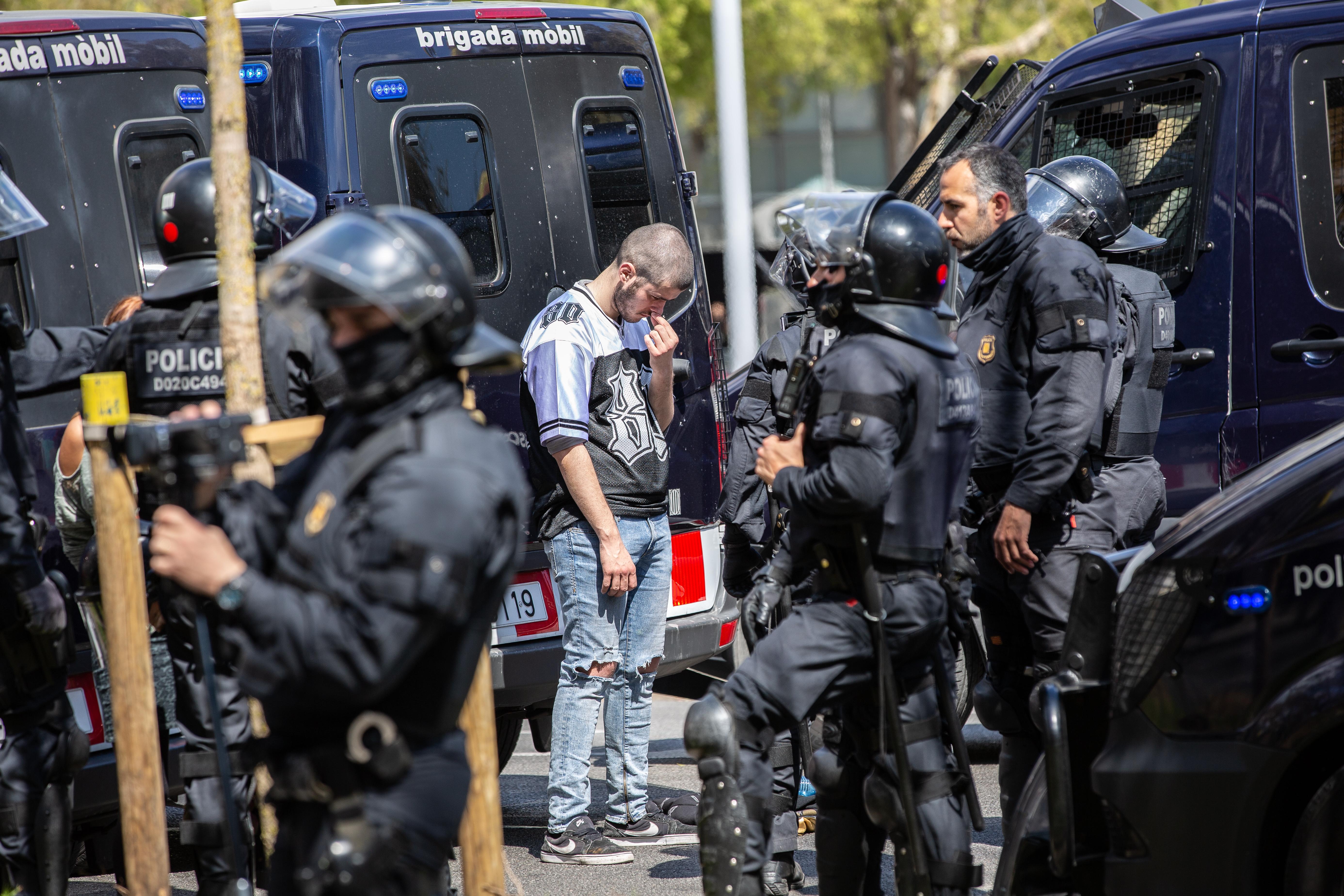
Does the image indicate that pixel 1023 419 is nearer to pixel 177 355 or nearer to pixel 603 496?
pixel 603 496

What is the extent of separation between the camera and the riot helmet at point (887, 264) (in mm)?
3803

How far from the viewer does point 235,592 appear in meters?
2.45

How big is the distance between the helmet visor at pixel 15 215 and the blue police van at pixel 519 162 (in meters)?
1.47

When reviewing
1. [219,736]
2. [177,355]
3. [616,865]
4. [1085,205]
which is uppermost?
[1085,205]

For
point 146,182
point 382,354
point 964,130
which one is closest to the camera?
point 382,354

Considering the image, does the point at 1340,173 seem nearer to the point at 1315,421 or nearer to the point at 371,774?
the point at 1315,421

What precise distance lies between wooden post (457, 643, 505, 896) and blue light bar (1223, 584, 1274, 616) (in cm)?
158

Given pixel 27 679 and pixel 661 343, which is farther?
pixel 661 343

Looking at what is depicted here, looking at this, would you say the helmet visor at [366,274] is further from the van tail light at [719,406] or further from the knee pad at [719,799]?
the van tail light at [719,406]

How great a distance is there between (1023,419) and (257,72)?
9.93 ft

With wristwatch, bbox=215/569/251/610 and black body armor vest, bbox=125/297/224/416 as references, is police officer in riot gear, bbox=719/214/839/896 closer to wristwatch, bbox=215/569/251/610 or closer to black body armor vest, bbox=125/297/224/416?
black body armor vest, bbox=125/297/224/416

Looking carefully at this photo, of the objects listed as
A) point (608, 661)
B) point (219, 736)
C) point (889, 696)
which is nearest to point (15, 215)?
point (219, 736)

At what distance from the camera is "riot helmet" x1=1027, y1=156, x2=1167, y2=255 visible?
5211 mm

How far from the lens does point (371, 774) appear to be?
97.8 inches
